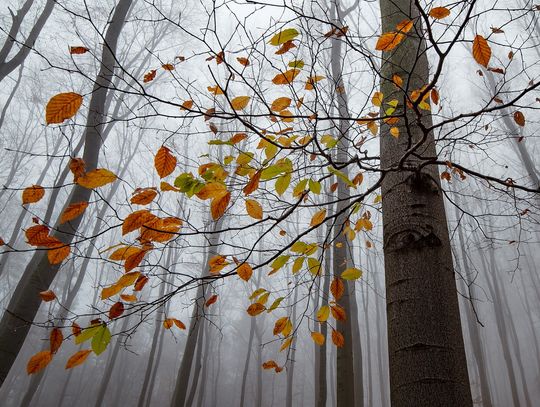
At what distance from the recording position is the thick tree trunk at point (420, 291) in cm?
90

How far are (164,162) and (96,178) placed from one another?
0.23 metres

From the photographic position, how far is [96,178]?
1132 millimetres

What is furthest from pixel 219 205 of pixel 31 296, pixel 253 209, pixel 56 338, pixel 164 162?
pixel 31 296

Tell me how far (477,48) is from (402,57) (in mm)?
535

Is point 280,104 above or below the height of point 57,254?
above

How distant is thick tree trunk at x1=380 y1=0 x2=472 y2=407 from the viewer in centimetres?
90

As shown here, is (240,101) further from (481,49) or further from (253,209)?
(481,49)

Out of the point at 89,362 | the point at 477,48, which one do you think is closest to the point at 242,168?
the point at 477,48

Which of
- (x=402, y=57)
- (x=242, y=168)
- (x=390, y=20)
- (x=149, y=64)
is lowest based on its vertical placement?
(x=242, y=168)

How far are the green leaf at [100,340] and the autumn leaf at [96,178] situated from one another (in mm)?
476

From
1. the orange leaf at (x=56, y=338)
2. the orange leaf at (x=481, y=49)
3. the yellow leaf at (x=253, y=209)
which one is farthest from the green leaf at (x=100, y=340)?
the orange leaf at (x=481, y=49)

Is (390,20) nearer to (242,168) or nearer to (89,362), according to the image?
(242,168)

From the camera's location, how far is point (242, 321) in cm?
3444

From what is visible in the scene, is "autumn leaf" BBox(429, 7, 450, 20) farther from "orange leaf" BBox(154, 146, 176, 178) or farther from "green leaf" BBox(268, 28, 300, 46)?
"orange leaf" BBox(154, 146, 176, 178)
